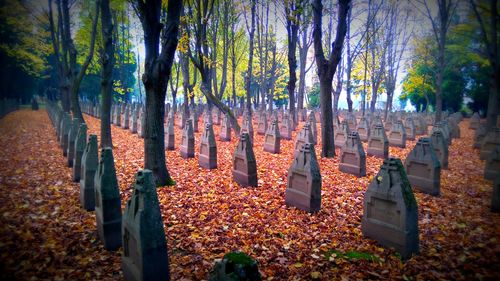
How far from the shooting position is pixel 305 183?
591 cm

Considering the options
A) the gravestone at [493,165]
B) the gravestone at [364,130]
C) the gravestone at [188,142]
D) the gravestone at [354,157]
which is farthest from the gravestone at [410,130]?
the gravestone at [188,142]

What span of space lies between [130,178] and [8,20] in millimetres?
24918

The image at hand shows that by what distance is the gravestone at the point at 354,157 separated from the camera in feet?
27.7

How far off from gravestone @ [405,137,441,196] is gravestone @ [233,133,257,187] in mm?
4513

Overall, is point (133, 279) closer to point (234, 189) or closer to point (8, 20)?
point (234, 189)

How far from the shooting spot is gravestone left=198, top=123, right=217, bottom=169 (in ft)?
30.0

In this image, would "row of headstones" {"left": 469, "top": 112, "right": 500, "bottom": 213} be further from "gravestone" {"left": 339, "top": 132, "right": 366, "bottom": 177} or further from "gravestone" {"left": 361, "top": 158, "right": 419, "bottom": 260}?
"gravestone" {"left": 339, "top": 132, "right": 366, "bottom": 177}

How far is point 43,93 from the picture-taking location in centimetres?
5016

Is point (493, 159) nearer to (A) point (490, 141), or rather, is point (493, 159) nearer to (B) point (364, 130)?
(A) point (490, 141)

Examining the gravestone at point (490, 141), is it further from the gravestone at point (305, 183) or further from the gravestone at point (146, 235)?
the gravestone at point (146, 235)

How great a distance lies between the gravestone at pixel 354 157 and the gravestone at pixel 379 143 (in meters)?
2.97

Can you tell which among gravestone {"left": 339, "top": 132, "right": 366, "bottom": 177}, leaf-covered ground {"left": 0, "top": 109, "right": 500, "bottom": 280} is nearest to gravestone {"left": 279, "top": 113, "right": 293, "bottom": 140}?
gravestone {"left": 339, "top": 132, "right": 366, "bottom": 177}

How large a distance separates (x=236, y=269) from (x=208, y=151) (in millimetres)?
7050

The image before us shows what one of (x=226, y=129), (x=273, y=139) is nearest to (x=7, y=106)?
(x=226, y=129)
